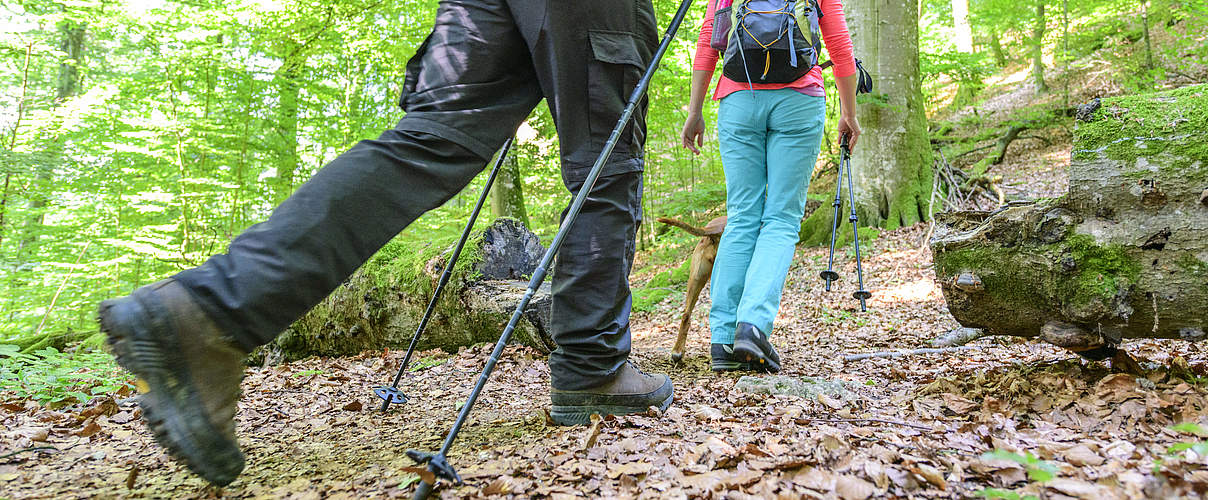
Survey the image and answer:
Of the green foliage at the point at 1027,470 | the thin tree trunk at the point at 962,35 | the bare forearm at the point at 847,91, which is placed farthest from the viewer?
the thin tree trunk at the point at 962,35

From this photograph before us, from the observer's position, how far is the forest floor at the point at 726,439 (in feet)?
4.75

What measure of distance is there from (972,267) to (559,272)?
1.68 metres

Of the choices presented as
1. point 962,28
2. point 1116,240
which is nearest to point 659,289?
point 1116,240

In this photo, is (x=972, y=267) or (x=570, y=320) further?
(x=972, y=267)

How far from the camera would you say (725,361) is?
3.38 meters

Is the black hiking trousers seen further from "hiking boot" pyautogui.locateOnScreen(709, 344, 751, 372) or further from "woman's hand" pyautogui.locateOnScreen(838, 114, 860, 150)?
"woman's hand" pyautogui.locateOnScreen(838, 114, 860, 150)

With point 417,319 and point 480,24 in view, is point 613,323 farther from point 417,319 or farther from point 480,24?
point 417,319

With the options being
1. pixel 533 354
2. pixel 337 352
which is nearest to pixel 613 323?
pixel 533 354

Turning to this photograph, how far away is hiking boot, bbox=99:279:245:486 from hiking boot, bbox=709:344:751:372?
96.7 inches

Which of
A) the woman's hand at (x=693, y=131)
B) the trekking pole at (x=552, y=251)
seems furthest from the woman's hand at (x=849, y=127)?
the trekking pole at (x=552, y=251)

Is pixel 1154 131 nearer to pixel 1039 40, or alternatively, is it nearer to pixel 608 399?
pixel 608 399

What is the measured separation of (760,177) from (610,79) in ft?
5.66

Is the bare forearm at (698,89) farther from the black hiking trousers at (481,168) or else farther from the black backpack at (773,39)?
the black hiking trousers at (481,168)

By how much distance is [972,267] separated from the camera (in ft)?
8.12
